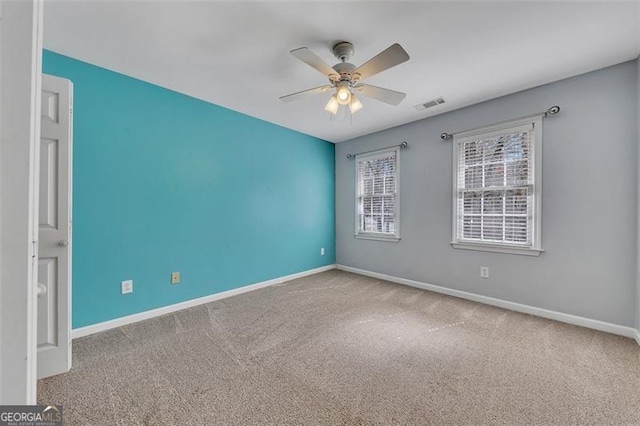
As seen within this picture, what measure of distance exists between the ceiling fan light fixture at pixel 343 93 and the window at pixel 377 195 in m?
2.06

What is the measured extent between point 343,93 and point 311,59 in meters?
0.42

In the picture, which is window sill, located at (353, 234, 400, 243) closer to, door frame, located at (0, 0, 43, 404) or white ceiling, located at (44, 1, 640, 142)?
white ceiling, located at (44, 1, 640, 142)

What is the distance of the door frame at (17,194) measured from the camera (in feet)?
1.70

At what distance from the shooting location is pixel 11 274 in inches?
20.8

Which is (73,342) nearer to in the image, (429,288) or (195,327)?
(195,327)

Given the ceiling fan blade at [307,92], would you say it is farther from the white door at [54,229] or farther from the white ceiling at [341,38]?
the white door at [54,229]

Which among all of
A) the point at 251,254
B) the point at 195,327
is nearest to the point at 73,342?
the point at 195,327

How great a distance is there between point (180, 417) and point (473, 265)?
3.29 metres

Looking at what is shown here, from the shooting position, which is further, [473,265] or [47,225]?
[473,265]

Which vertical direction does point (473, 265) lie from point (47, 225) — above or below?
below

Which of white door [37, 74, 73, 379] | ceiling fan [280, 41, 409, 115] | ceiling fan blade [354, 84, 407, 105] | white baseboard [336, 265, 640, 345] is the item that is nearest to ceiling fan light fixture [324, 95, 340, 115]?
ceiling fan [280, 41, 409, 115]

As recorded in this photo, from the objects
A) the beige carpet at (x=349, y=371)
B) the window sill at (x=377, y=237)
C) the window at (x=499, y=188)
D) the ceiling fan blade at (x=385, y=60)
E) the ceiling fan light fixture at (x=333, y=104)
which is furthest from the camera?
the window sill at (x=377, y=237)

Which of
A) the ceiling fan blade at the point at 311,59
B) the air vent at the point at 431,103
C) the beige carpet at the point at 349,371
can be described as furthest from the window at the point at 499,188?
the ceiling fan blade at the point at 311,59

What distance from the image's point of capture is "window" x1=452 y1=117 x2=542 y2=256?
2.82 m
